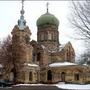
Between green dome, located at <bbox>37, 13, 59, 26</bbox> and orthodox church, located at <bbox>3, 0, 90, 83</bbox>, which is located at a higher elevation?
green dome, located at <bbox>37, 13, 59, 26</bbox>

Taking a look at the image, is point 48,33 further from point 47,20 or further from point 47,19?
point 47,19

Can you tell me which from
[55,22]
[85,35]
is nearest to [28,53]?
[55,22]

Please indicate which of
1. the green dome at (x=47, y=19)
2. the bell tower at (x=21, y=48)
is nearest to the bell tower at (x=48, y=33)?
the green dome at (x=47, y=19)

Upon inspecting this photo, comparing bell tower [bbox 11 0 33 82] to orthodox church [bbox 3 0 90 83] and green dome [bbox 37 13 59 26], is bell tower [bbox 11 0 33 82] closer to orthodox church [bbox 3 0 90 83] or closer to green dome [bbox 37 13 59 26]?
orthodox church [bbox 3 0 90 83]

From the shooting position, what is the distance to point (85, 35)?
79.3 ft

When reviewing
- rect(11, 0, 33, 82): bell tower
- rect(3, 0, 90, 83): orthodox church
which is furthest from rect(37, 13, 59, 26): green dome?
rect(11, 0, 33, 82): bell tower

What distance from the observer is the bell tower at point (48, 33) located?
67.4 metres

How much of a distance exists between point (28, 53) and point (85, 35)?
3813 cm

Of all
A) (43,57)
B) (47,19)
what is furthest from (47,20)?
(43,57)

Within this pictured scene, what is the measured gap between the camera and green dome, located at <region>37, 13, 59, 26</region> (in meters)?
68.2

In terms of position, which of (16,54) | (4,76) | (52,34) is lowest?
(4,76)

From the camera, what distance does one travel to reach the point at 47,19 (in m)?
68.4

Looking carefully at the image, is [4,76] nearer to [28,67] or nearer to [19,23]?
[28,67]

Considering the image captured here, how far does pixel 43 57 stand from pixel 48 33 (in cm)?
610
